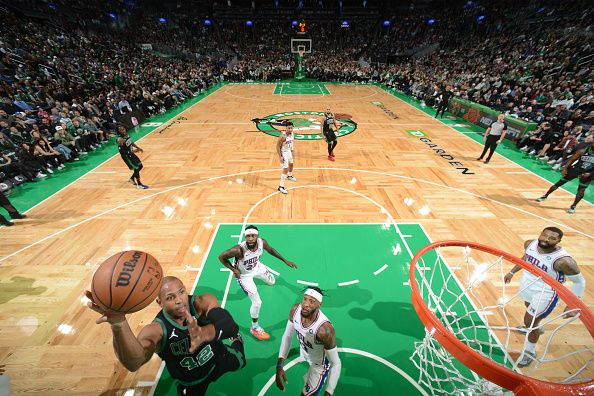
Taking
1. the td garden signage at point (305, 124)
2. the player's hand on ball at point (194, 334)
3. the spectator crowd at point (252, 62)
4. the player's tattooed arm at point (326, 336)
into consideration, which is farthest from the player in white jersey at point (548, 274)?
the td garden signage at point (305, 124)

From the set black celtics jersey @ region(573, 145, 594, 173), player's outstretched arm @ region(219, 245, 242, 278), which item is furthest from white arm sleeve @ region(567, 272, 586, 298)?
black celtics jersey @ region(573, 145, 594, 173)

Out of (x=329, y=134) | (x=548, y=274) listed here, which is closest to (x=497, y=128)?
(x=329, y=134)

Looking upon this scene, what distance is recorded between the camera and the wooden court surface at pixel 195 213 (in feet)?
14.4

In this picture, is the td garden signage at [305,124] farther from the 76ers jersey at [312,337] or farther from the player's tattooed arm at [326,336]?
the player's tattooed arm at [326,336]

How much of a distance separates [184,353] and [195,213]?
538 cm

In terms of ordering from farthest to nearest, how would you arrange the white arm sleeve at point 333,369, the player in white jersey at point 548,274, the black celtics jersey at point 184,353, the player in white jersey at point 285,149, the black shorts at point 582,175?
the player in white jersey at point 285,149 → the black shorts at point 582,175 → the player in white jersey at point 548,274 → the white arm sleeve at point 333,369 → the black celtics jersey at point 184,353

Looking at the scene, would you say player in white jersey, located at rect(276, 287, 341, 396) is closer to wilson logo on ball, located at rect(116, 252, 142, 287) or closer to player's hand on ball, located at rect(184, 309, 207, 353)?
player's hand on ball, located at rect(184, 309, 207, 353)

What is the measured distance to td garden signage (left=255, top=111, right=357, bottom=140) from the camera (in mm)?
13711

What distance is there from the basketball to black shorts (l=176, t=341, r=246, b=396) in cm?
89

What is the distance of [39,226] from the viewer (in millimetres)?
7008

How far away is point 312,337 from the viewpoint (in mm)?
2953

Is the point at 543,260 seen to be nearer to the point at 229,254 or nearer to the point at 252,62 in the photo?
the point at 229,254

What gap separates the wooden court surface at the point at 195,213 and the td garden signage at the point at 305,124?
1.07 m

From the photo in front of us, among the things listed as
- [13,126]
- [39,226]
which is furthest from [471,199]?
[13,126]
